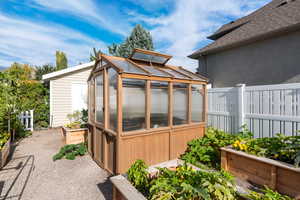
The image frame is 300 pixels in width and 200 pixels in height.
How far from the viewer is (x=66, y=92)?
7.86 meters

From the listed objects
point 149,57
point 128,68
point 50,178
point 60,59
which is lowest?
point 50,178

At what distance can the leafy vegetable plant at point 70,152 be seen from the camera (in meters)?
4.13

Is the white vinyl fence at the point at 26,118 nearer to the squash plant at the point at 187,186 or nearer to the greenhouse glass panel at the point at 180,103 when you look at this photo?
the greenhouse glass panel at the point at 180,103

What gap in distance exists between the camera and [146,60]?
4016 mm

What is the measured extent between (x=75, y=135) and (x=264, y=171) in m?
5.46

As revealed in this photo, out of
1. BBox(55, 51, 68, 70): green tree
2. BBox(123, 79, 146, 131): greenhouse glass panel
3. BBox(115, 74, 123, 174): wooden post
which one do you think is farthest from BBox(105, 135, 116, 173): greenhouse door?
BBox(55, 51, 68, 70): green tree

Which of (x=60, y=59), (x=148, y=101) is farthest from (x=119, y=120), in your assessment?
(x=60, y=59)

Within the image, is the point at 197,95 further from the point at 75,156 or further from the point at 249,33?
the point at 75,156

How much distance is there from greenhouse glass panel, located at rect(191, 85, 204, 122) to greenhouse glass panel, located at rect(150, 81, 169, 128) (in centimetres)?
101

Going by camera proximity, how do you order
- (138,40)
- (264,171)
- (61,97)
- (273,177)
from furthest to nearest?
1. (138,40)
2. (61,97)
3. (264,171)
4. (273,177)

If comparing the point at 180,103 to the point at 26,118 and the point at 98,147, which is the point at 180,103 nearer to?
the point at 98,147

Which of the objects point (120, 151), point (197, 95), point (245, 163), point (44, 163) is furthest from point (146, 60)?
point (44, 163)

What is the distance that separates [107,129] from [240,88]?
3.73 meters

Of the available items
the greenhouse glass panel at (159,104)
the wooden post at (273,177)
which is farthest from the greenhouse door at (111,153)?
the wooden post at (273,177)
